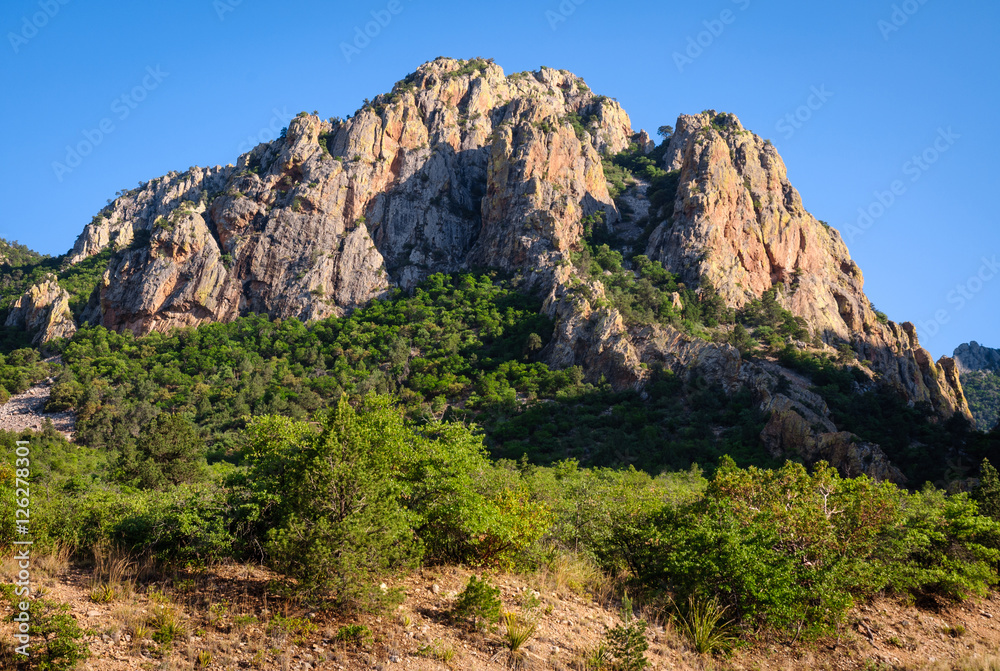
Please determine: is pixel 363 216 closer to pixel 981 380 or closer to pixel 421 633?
pixel 421 633

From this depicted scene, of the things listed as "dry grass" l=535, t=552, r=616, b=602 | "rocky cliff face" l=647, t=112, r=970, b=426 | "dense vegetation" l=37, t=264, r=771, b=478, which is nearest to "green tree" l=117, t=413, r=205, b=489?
"dense vegetation" l=37, t=264, r=771, b=478

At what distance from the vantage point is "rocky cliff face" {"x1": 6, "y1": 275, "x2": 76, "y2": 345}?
66062 millimetres

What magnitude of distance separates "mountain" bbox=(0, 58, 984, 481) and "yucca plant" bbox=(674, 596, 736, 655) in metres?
39.0

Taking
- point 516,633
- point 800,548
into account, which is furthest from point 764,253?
point 516,633

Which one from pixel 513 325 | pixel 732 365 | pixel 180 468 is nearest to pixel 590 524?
pixel 180 468

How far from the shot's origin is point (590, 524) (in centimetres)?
1176

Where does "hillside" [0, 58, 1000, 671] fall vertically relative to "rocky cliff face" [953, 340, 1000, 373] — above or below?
below

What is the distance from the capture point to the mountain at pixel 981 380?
8950 cm

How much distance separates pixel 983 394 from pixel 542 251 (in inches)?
3341

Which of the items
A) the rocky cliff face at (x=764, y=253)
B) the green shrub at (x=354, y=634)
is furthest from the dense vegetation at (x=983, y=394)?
the green shrub at (x=354, y=634)

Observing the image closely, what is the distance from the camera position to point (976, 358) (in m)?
125

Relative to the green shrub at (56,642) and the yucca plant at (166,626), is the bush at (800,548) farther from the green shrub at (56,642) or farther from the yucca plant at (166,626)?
the green shrub at (56,642)

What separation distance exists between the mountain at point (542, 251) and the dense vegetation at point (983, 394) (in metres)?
34.7

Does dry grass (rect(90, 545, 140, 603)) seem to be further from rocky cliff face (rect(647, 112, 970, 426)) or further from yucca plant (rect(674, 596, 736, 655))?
rocky cliff face (rect(647, 112, 970, 426))
